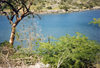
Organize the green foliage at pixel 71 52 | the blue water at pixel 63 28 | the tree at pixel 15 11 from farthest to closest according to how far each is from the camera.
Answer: the blue water at pixel 63 28
the tree at pixel 15 11
the green foliage at pixel 71 52

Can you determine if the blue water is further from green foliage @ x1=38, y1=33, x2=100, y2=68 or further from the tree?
green foliage @ x1=38, y1=33, x2=100, y2=68

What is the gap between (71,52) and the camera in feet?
20.3

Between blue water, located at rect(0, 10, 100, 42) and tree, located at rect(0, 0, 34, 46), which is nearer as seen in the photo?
tree, located at rect(0, 0, 34, 46)

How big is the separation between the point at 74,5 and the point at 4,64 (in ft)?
247

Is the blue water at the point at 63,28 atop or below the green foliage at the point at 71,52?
below

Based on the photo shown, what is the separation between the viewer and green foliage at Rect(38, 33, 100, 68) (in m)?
5.77

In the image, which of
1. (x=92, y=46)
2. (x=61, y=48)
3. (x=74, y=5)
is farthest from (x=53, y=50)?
(x=74, y=5)

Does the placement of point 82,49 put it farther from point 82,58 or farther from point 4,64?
point 4,64

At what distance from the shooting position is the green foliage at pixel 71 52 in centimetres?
577

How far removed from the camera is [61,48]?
6125 millimetres

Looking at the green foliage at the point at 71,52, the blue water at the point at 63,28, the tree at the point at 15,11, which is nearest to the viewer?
the green foliage at the point at 71,52

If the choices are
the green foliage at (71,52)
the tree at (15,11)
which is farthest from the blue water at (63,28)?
the green foliage at (71,52)

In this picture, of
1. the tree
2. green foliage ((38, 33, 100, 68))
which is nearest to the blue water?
the tree

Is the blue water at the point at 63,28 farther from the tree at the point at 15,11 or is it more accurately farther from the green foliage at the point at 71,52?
the green foliage at the point at 71,52
